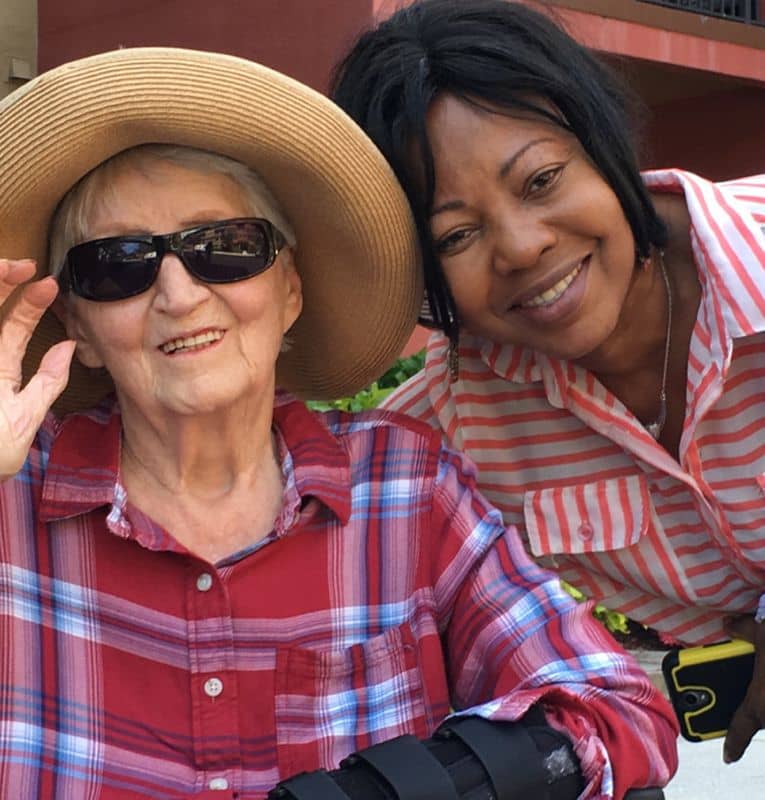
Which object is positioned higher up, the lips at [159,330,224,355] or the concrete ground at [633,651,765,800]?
the lips at [159,330,224,355]

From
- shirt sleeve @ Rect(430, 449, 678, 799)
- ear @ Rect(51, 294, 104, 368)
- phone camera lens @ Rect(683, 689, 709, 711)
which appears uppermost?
ear @ Rect(51, 294, 104, 368)

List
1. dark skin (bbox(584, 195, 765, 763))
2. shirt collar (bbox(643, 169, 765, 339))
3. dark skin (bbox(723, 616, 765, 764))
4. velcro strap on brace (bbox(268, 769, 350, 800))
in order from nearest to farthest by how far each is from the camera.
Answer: velcro strap on brace (bbox(268, 769, 350, 800)) → shirt collar (bbox(643, 169, 765, 339)) → dark skin (bbox(723, 616, 765, 764)) → dark skin (bbox(584, 195, 765, 763))

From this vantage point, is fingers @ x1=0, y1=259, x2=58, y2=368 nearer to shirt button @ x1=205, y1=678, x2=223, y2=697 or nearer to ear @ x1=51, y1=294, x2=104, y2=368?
ear @ x1=51, y1=294, x2=104, y2=368

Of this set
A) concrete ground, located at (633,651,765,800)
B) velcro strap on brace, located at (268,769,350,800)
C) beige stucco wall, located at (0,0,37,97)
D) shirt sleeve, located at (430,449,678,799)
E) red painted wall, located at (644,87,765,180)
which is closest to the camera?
velcro strap on brace, located at (268,769,350,800)

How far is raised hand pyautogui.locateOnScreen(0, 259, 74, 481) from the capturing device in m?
2.17

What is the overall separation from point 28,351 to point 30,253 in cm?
25

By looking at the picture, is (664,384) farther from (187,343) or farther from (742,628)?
(187,343)

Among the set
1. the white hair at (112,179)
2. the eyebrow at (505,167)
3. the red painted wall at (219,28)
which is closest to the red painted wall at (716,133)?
the red painted wall at (219,28)

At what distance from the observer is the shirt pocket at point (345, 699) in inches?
92.0

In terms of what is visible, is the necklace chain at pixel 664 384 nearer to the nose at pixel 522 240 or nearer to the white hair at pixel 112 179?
the nose at pixel 522 240

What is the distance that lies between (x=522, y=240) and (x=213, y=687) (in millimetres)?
946

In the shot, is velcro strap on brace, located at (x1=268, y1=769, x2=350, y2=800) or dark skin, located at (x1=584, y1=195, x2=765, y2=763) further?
dark skin, located at (x1=584, y1=195, x2=765, y2=763)

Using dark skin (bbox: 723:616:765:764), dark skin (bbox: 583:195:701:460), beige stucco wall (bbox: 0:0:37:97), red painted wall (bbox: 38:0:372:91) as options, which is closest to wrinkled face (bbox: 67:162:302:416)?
dark skin (bbox: 583:195:701:460)

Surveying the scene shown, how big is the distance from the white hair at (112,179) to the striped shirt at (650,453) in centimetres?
73
